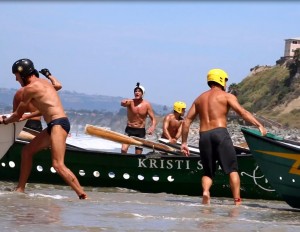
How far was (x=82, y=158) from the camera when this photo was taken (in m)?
12.9

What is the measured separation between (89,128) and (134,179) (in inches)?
57.4

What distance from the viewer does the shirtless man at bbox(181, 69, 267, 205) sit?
33.5ft

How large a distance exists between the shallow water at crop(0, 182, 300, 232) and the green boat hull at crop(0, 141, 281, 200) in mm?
734

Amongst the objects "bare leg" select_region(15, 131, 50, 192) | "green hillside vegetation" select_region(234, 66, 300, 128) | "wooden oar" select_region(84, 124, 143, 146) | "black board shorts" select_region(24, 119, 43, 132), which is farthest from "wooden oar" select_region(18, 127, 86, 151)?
"green hillside vegetation" select_region(234, 66, 300, 128)

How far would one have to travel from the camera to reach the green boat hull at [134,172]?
12.3m

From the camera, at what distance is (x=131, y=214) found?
8844 mm

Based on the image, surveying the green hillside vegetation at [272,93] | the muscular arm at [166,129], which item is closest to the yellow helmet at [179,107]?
the muscular arm at [166,129]

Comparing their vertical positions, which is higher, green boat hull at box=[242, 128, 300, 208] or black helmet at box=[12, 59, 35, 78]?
black helmet at box=[12, 59, 35, 78]

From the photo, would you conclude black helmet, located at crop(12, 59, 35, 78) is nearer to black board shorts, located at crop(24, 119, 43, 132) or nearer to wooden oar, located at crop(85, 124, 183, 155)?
wooden oar, located at crop(85, 124, 183, 155)

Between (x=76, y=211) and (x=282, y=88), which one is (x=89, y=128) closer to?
(x=76, y=211)

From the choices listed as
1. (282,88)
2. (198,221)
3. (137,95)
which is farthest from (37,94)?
(282,88)

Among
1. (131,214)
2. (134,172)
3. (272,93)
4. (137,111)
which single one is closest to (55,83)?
(134,172)

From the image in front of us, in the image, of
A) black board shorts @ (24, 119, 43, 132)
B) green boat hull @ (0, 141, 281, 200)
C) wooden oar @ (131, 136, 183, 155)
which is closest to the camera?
green boat hull @ (0, 141, 281, 200)

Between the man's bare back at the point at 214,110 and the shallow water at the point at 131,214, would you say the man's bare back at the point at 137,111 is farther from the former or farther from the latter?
the man's bare back at the point at 214,110
